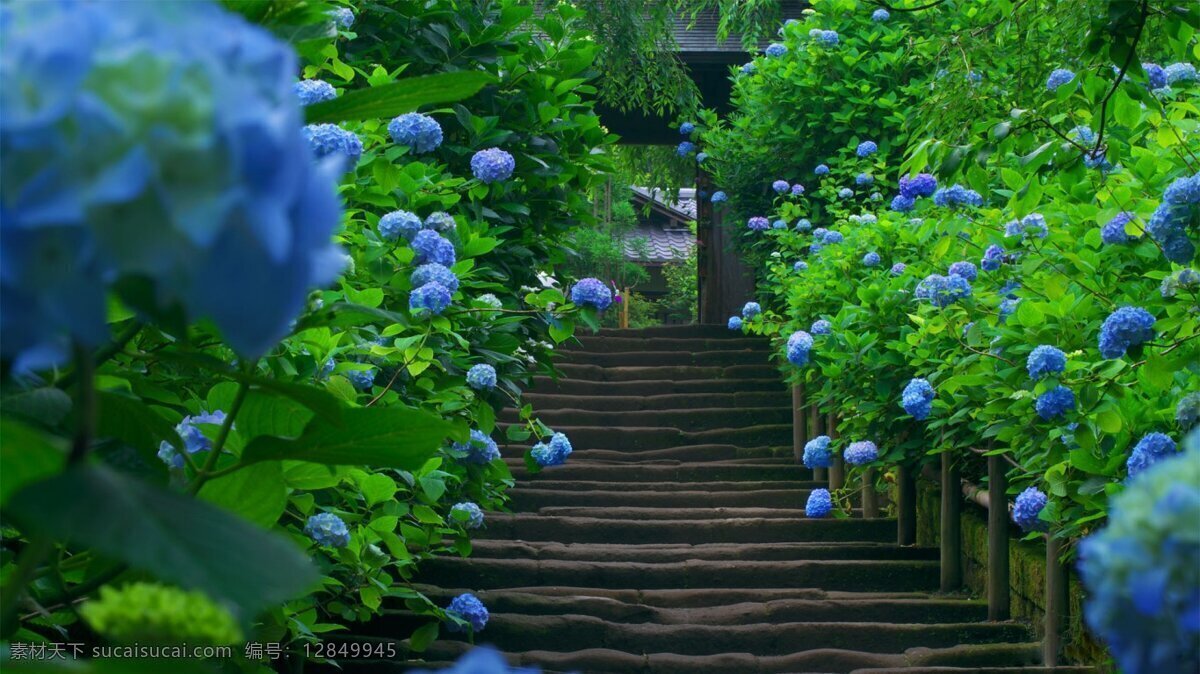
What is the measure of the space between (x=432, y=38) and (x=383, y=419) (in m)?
3.41

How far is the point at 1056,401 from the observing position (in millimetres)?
3309

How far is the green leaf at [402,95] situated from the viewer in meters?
0.95

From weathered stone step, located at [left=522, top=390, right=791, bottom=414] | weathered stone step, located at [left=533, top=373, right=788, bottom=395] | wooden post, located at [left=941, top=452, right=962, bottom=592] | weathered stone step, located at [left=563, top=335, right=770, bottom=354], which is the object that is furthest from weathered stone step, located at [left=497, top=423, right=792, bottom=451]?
wooden post, located at [left=941, top=452, right=962, bottom=592]

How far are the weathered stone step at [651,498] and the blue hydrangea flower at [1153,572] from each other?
6.88 m

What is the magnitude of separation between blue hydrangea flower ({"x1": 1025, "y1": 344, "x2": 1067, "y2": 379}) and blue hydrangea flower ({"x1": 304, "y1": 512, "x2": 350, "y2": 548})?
5.77ft

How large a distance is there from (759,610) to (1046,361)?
2545mm

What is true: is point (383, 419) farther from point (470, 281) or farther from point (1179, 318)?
point (470, 281)

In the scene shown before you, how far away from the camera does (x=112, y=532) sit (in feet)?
1.68

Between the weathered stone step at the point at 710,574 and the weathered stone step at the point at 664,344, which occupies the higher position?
the weathered stone step at the point at 664,344

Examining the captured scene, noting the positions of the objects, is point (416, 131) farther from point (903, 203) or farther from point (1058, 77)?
point (903, 203)

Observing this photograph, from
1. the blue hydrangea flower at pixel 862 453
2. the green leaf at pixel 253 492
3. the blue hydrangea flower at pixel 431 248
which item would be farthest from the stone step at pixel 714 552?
the green leaf at pixel 253 492

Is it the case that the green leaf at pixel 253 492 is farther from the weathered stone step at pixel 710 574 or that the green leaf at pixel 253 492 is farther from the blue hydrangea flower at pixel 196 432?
the weathered stone step at pixel 710 574

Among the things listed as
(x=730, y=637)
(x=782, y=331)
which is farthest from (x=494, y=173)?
(x=782, y=331)

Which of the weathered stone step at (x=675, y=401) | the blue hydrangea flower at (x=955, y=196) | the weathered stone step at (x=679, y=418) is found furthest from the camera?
the weathered stone step at (x=675, y=401)
